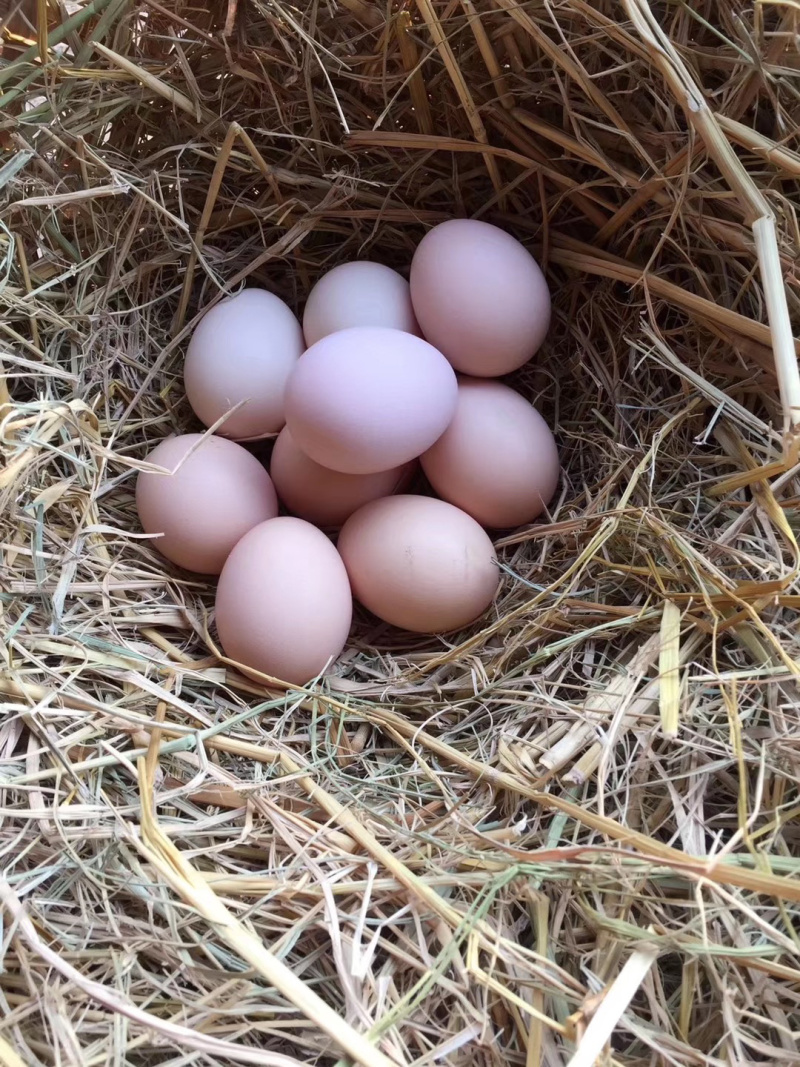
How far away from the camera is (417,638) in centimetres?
97

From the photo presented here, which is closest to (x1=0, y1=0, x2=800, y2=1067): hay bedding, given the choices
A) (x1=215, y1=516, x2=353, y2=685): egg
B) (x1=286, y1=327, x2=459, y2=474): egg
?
(x1=215, y1=516, x2=353, y2=685): egg

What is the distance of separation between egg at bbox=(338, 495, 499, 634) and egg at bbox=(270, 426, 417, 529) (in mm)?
39

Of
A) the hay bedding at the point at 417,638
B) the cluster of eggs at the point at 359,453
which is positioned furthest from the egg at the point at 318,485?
the hay bedding at the point at 417,638

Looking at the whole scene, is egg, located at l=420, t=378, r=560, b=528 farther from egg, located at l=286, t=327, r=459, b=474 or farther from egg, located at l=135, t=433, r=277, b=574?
egg, located at l=135, t=433, r=277, b=574

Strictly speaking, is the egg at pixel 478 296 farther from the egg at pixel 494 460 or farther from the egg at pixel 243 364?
the egg at pixel 243 364

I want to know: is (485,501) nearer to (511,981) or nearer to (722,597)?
(722,597)

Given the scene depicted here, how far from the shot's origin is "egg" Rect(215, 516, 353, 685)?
835mm

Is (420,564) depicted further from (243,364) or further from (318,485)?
(243,364)

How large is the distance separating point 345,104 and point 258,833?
82 cm

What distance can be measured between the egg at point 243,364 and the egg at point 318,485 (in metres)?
0.04

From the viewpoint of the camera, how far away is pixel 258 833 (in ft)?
2.26

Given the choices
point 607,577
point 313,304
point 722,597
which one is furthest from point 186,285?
point 722,597

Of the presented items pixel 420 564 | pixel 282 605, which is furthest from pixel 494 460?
pixel 282 605

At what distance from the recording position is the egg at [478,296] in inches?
37.0
